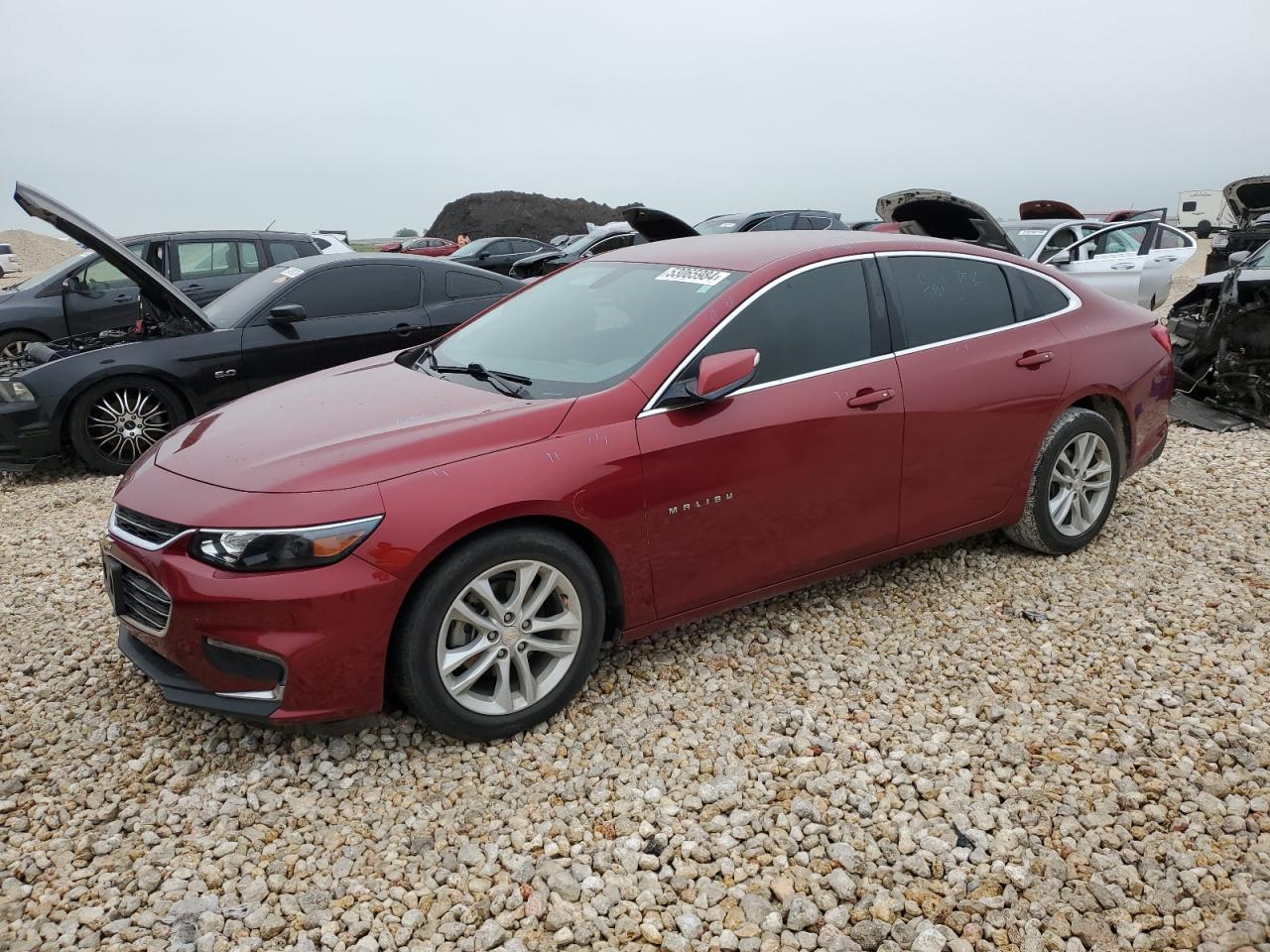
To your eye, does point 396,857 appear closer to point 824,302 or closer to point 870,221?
point 824,302

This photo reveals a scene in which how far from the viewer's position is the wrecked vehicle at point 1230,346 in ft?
22.0

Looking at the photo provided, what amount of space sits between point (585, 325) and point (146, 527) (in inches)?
68.0

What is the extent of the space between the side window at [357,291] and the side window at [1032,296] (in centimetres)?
466

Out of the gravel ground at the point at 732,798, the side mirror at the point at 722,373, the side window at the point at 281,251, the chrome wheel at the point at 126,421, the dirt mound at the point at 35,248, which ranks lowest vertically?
the gravel ground at the point at 732,798

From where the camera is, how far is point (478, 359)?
371 centimetres

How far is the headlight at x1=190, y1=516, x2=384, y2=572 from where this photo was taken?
2670 mm

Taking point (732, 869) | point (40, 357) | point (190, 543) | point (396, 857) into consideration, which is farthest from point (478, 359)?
point (40, 357)

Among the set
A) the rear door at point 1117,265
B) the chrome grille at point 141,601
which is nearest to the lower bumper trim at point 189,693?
the chrome grille at point 141,601

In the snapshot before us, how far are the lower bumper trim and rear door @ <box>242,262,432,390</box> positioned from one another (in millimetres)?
3939

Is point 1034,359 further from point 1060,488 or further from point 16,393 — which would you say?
point 16,393

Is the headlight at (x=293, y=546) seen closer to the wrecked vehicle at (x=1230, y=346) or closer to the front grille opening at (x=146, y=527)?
the front grille opening at (x=146, y=527)

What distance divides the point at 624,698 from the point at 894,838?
1099 millimetres

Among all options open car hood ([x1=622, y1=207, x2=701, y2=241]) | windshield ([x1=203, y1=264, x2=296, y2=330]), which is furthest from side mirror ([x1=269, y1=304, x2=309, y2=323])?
open car hood ([x1=622, y1=207, x2=701, y2=241])

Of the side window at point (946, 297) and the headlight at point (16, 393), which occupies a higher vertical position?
the side window at point (946, 297)
